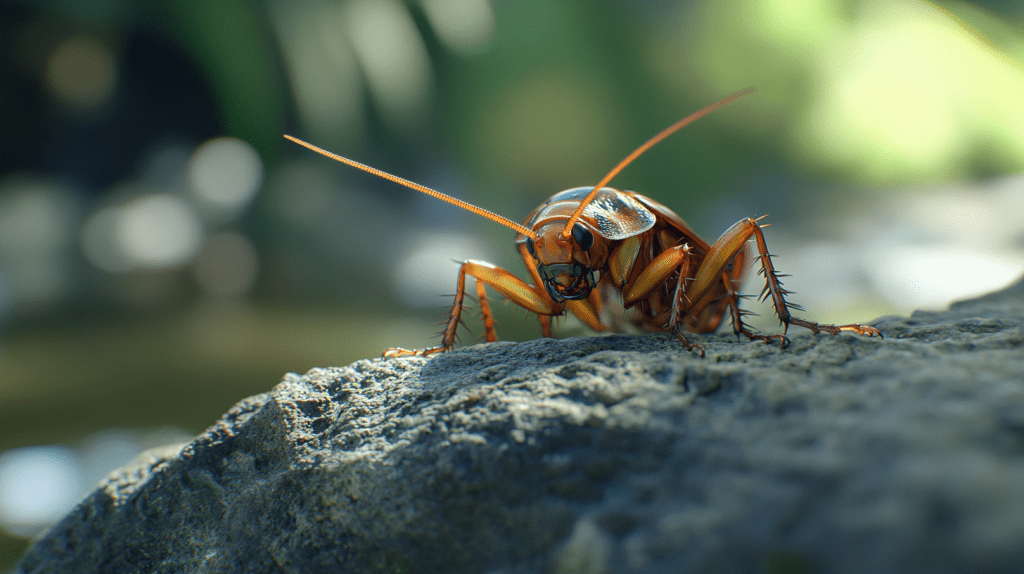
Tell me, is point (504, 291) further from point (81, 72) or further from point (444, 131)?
point (81, 72)

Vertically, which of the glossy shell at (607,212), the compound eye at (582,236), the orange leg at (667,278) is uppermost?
the glossy shell at (607,212)

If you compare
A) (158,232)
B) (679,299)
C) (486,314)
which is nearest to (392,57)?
(158,232)

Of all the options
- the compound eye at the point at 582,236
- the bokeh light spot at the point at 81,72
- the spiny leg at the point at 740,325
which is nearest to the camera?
the spiny leg at the point at 740,325


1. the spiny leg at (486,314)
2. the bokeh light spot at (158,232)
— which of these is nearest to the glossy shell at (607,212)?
the spiny leg at (486,314)

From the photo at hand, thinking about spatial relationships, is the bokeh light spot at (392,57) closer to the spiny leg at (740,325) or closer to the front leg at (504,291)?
the front leg at (504,291)

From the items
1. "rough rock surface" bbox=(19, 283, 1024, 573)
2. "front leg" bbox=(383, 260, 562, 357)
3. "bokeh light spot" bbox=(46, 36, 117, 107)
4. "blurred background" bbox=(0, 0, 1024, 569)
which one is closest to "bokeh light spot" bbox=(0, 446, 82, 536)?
"rough rock surface" bbox=(19, 283, 1024, 573)

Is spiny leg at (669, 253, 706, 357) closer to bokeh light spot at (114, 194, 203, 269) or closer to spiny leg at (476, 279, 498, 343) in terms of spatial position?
spiny leg at (476, 279, 498, 343)
